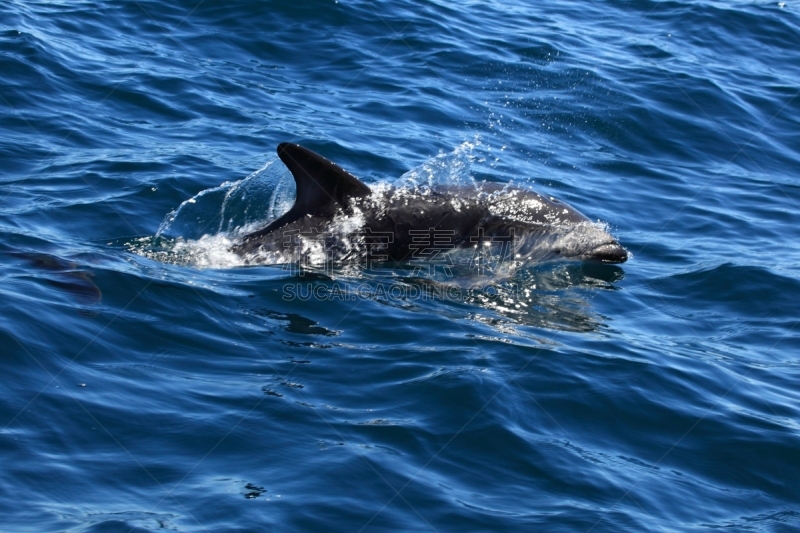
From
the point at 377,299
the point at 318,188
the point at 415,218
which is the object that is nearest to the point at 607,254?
the point at 415,218

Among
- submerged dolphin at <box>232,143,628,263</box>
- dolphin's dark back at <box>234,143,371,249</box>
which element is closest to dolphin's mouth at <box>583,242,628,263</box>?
submerged dolphin at <box>232,143,628,263</box>

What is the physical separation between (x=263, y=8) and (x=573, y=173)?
754 cm

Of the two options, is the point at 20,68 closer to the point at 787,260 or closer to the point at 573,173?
the point at 573,173

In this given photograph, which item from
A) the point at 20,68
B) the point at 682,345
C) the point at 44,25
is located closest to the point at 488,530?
the point at 682,345

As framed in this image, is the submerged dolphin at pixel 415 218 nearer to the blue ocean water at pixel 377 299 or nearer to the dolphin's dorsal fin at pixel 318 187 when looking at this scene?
the dolphin's dorsal fin at pixel 318 187

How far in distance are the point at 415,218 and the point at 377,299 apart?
3.89ft

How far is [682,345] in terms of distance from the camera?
31.4 feet

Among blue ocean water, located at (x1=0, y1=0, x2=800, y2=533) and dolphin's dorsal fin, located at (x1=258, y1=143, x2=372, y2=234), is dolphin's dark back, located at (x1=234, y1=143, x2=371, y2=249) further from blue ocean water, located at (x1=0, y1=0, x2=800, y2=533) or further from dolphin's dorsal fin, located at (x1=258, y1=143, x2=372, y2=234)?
blue ocean water, located at (x1=0, y1=0, x2=800, y2=533)

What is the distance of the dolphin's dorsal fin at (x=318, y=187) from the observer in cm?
977

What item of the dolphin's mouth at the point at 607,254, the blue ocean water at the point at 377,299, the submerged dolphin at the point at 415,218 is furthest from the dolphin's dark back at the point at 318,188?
the dolphin's mouth at the point at 607,254

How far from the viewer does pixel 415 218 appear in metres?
10.3

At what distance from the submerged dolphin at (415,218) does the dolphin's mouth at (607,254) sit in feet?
0.39

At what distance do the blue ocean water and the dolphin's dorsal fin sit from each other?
2.34ft

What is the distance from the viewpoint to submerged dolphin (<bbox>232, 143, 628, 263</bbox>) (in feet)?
33.2
